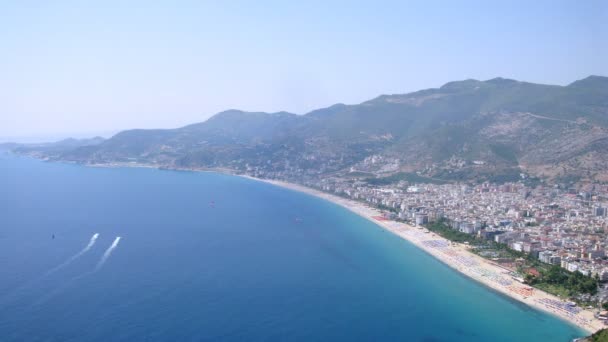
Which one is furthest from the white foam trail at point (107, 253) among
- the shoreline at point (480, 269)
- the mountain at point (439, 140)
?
the mountain at point (439, 140)

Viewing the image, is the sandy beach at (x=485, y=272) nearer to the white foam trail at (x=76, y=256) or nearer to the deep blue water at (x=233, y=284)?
the deep blue water at (x=233, y=284)

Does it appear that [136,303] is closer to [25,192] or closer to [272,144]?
[25,192]

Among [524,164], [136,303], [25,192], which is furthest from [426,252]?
[25,192]

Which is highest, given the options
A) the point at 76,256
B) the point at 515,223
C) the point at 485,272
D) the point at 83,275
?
the point at 515,223

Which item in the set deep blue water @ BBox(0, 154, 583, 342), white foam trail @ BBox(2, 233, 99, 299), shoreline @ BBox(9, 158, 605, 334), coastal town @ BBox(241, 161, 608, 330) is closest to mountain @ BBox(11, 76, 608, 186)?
coastal town @ BBox(241, 161, 608, 330)

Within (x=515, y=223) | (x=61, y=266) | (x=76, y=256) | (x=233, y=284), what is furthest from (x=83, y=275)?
(x=515, y=223)

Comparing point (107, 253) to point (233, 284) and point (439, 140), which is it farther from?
point (439, 140)
